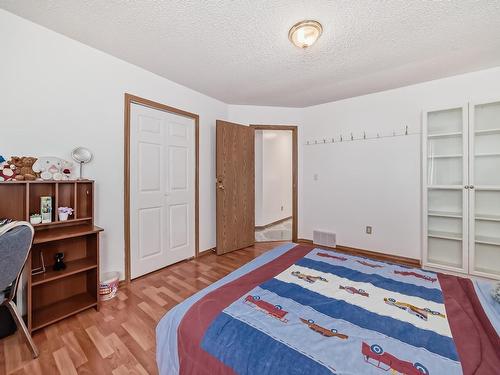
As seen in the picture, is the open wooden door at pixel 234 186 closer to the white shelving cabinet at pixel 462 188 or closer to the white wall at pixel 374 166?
the white wall at pixel 374 166

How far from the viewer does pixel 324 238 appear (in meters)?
3.66

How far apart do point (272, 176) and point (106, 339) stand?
14.1 feet

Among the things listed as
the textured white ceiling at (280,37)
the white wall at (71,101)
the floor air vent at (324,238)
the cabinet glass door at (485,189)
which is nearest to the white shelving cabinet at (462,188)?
the cabinet glass door at (485,189)

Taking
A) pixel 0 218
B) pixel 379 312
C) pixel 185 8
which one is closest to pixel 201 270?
pixel 0 218

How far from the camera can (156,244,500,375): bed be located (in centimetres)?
76

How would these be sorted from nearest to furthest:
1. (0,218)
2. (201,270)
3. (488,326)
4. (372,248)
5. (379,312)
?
1. (488,326)
2. (379,312)
3. (0,218)
4. (201,270)
5. (372,248)

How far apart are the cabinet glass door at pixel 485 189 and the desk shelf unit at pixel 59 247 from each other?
3.94m

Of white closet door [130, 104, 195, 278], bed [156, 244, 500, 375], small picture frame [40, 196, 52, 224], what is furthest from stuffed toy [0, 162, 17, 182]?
bed [156, 244, 500, 375]

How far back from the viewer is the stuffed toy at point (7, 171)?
5.27 feet

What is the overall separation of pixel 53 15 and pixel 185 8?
1.06 meters

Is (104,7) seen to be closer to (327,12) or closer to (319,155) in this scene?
(327,12)

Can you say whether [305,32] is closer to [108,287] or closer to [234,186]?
[234,186]

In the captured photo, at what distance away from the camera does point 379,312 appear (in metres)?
1.02

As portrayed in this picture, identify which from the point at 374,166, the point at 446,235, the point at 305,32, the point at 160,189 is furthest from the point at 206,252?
the point at 446,235
